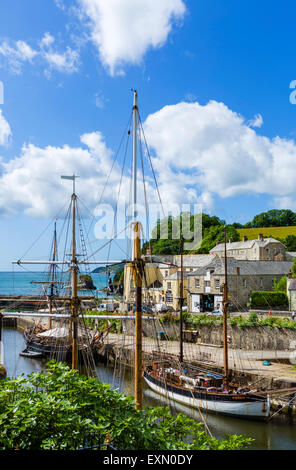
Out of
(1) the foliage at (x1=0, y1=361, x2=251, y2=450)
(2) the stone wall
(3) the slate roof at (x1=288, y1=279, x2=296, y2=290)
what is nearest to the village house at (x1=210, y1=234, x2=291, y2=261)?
(3) the slate roof at (x1=288, y1=279, x2=296, y2=290)

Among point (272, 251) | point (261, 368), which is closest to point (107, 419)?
point (261, 368)

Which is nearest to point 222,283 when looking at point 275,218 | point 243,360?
point 243,360

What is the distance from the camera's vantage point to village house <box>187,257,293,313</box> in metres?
47.0

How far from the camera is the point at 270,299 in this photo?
148 feet

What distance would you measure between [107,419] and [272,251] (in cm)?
6919

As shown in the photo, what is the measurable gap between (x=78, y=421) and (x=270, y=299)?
4296 centimetres

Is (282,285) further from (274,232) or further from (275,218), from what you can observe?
(275,218)

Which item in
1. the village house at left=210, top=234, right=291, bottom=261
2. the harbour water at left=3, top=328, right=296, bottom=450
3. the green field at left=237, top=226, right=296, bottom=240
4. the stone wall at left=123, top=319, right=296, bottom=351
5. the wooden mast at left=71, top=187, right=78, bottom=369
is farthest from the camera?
the green field at left=237, top=226, right=296, bottom=240

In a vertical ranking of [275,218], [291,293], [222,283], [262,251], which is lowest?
[291,293]

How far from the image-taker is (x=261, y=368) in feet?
92.4

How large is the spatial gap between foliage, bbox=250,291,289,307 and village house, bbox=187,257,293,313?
2.07 meters

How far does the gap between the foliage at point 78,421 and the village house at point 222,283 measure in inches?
1579

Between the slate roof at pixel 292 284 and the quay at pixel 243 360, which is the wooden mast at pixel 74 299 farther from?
the slate roof at pixel 292 284

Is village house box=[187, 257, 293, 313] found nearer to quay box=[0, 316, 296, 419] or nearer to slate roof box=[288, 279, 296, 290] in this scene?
slate roof box=[288, 279, 296, 290]
